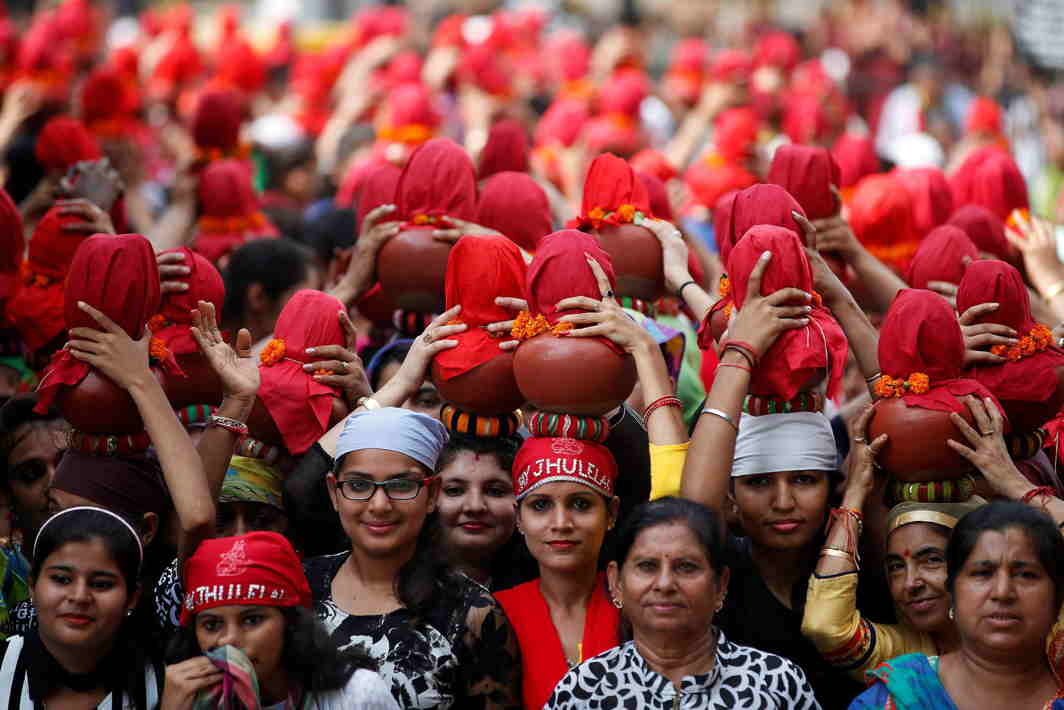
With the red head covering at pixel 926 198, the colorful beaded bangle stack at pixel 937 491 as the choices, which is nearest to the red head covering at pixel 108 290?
the colorful beaded bangle stack at pixel 937 491

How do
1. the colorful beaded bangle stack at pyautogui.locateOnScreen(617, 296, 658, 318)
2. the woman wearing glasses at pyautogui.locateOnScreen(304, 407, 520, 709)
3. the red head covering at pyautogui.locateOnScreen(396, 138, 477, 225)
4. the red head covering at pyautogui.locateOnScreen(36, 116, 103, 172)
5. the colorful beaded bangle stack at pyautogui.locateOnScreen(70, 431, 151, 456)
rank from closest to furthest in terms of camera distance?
the woman wearing glasses at pyautogui.locateOnScreen(304, 407, 520, 709)
the colorful beaded bangle stack at pyautogui.locateOnScreen(70, 431, 151, 456)
the colorful beaded bangle stack at pyautogui.locateOnScreen(617, 296, 658, 318)
the red head covering at pyautogui.locateOnScreen(396, 138, 477, 225)
the red head covering at pyautogui.locateOnScreen(36, 116, 103, 172)

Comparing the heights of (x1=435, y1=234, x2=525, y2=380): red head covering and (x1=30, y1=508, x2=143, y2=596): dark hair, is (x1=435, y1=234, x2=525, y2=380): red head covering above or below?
above

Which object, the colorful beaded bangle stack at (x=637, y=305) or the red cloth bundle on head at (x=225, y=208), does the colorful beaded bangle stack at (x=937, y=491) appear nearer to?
the colorful beaded bangle stack at (x=637, y=305)

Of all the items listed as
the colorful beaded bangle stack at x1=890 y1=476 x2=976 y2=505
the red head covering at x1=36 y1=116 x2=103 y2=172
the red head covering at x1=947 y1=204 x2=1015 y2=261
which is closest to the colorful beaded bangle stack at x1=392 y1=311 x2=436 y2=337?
the colorful beaded bangle stack at x1=890 y1=476 x2=976 y2=505

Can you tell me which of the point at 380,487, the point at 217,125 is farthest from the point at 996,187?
the point at 217,125

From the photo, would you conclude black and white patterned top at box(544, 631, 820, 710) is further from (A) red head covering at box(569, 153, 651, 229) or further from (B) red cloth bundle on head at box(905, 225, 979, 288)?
(B) red cloth bundle on head at box(905, 225, 979, 288)

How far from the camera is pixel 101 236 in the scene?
412 centimetres

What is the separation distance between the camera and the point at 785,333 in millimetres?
3949

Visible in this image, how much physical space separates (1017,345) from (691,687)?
1.46 meters

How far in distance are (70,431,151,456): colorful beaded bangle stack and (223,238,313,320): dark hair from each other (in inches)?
62.1

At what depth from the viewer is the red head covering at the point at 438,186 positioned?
16.3 feet

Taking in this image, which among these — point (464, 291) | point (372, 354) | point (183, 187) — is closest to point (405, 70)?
point (183, 187)

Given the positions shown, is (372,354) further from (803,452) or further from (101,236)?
(803,452)

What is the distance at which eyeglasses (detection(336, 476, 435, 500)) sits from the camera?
3924 mm
